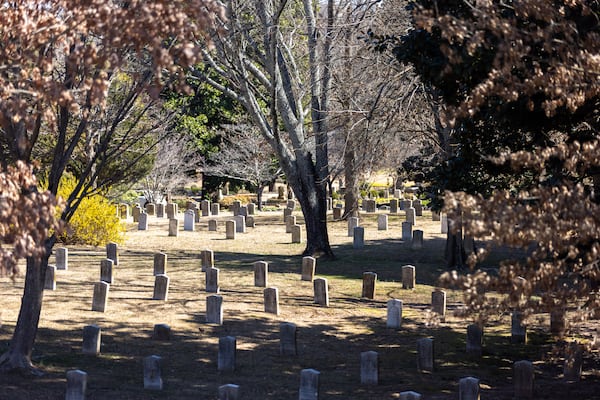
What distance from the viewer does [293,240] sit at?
81.6 feet

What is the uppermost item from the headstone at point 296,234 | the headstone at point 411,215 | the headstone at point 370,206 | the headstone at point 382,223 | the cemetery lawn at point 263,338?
the headstone at point 370,206

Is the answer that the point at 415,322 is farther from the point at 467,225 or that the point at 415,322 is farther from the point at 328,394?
the point at 467,225

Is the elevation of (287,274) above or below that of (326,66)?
below

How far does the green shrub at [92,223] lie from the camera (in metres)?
22.0

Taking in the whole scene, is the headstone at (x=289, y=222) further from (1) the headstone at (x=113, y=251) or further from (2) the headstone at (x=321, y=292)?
(2) the headstone at (x=321, y=292)

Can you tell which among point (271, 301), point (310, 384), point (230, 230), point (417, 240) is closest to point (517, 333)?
point (271, 301)

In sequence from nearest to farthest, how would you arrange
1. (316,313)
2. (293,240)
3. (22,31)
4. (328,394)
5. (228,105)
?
(22,31) → (328,394) → (316,313) → (293,240) → (228,105)

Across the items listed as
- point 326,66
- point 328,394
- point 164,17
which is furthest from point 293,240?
point 164,17

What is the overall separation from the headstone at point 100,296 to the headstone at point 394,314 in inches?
179

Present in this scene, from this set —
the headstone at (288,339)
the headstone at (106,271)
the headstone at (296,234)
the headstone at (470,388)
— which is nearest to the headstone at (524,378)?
the headstone at (470,388)

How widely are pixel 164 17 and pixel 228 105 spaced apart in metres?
31.4

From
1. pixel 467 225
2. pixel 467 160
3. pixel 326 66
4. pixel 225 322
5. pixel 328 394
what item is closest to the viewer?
pixel 467 225

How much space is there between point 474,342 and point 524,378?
2368mm

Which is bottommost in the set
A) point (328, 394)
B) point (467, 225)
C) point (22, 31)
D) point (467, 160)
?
point (328, 394)
